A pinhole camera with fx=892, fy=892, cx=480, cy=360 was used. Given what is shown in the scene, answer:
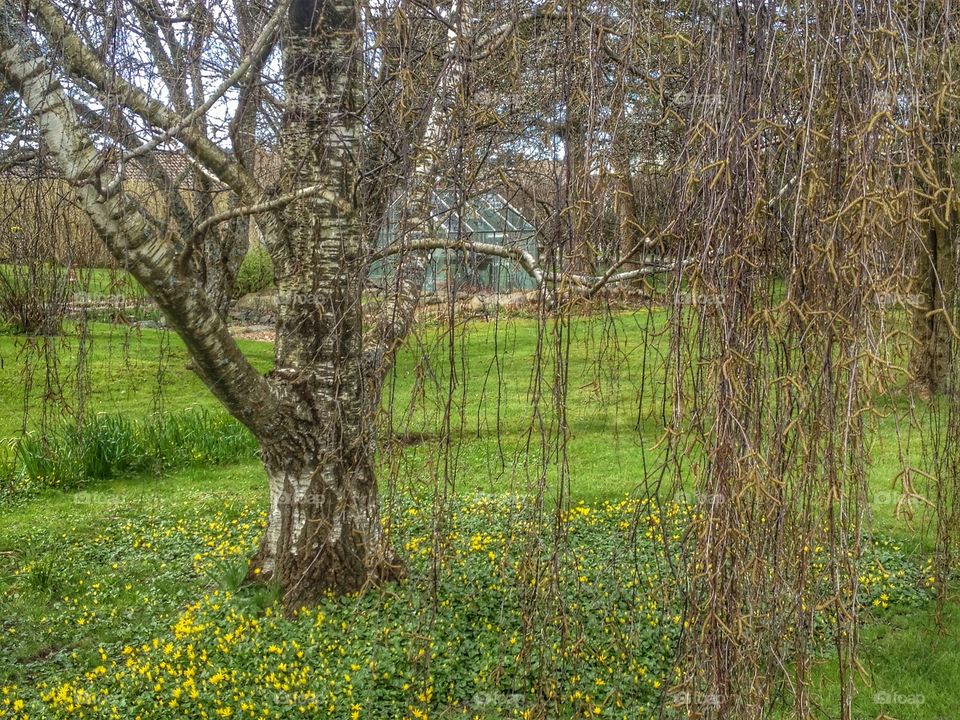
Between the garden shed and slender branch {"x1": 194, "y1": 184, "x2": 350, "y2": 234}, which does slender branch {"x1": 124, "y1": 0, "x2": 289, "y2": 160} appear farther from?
the garden shed

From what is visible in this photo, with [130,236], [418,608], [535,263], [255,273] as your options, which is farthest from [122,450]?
[255,273]

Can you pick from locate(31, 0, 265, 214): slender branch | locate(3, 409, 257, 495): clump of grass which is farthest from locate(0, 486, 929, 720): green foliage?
locate(31, 0, 265, 214): slender branch

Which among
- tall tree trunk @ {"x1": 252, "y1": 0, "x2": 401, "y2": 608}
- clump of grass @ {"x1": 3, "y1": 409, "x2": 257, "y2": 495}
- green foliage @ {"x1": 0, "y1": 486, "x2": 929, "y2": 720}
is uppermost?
tall tree trunk @ {"x1": 252, "y1": 0, "x2": 401, "y2": 608}

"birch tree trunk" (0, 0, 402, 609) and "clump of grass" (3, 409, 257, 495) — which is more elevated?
"birch tree trunk" (0, 0, 402, 609)

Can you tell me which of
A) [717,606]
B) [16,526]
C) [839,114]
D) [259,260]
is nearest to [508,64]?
[839,114]

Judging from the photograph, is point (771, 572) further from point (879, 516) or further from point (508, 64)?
point (879, 516)

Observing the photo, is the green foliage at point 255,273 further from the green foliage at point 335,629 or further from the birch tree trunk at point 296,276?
the birch tree trunk at point 296,276

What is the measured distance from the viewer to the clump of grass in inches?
309

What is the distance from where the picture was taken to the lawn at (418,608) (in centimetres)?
293

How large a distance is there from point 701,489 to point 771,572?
14.0 inches

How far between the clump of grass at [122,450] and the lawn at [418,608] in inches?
25.3

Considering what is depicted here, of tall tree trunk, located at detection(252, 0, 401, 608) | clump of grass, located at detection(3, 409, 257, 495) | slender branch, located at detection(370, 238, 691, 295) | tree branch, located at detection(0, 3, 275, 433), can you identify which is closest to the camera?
slender branch, located at detection(370, 238, 691, 295)

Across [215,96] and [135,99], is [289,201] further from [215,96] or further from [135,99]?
[135,99]

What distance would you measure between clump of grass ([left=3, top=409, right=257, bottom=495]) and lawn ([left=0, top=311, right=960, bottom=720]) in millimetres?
642
